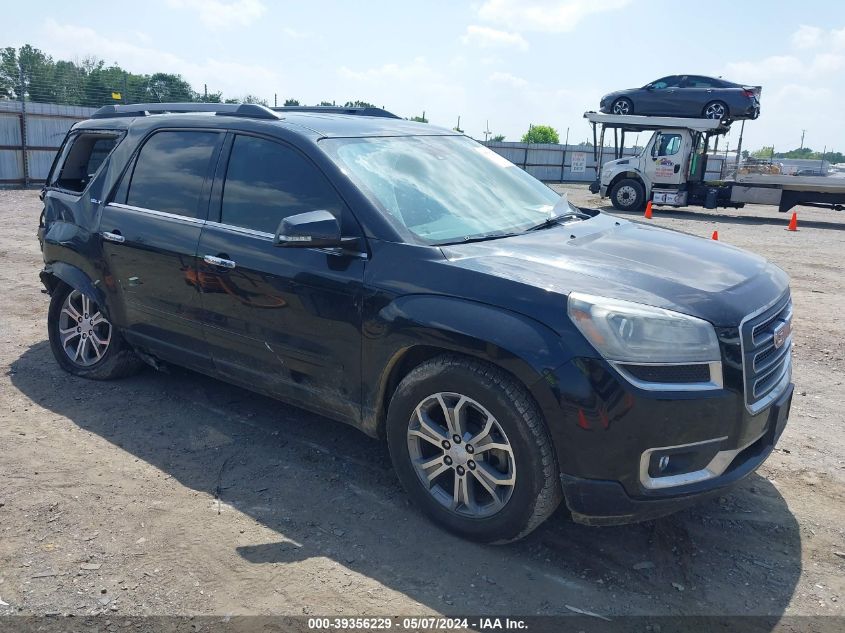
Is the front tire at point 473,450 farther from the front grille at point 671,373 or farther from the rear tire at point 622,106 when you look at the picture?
the rear tire at point 622,106

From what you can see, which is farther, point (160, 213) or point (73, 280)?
point (73, 280)

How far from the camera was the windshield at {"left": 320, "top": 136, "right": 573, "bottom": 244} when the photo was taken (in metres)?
3.60

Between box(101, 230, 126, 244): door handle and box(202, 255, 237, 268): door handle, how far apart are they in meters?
0.88

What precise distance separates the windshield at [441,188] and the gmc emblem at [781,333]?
1334 millimetres

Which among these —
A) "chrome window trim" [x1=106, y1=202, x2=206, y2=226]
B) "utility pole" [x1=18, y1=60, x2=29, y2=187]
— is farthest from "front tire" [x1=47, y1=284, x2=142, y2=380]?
"utility pole" [x1=18, y1=60, x2=29, y2=187]

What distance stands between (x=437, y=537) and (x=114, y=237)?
9.50ft

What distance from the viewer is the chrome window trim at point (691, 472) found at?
2.82 m

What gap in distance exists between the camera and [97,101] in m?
25.8

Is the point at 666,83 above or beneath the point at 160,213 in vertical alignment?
above

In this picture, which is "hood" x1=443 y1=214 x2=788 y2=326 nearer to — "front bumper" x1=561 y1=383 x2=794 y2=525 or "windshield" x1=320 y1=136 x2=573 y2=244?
"windshield" x1=320 y1=136 x2=573 y2=244

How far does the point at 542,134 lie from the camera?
173 ft

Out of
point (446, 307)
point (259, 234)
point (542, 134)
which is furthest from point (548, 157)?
point (446, 307)

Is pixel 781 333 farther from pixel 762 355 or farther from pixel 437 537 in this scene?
pixel 437 537

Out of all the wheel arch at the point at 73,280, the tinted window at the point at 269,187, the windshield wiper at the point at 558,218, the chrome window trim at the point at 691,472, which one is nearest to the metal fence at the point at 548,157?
the wheel arch at the point at 73,280
